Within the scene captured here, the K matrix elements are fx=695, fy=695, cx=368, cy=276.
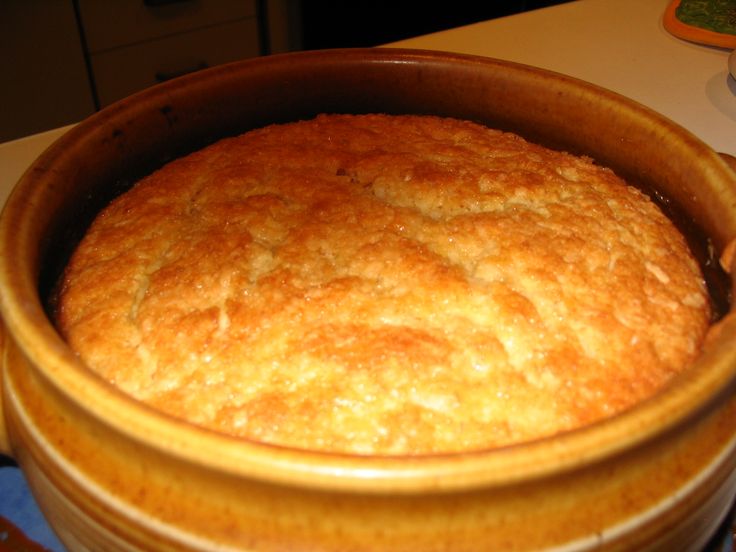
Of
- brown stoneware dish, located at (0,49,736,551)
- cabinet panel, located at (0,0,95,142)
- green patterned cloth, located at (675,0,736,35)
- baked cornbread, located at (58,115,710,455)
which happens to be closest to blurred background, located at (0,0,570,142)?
cabinet panel, located at (0,0,95,142)

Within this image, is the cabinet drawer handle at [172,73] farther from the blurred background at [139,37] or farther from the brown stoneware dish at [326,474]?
the brown stoneware dish at [326,474]

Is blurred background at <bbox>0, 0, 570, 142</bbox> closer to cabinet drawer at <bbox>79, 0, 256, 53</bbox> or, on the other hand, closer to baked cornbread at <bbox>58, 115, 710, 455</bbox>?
cabinet drawer at <bbox>79, 0, 256, 53</bbox>

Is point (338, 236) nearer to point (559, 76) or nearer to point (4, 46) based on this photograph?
point (559, 76)

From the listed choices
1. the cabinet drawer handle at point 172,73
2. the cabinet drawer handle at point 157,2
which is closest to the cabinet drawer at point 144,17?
the cabinet drawer handle at point 157,2

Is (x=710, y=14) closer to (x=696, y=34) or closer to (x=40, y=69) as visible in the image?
(x=696, y=34)

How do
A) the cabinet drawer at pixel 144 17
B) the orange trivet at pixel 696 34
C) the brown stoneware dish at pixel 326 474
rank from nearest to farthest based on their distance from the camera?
1. the brown stoneware dish at pixel 326 474
2. the orange trivet at pixel 696 34
3. the cabinet drawer at pixel 144 17

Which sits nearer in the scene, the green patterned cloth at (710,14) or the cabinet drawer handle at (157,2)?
the green patterned cloth at (710,14)

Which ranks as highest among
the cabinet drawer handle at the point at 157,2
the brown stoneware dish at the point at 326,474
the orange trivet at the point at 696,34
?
the brown stoneware dish at the point at 326,474
